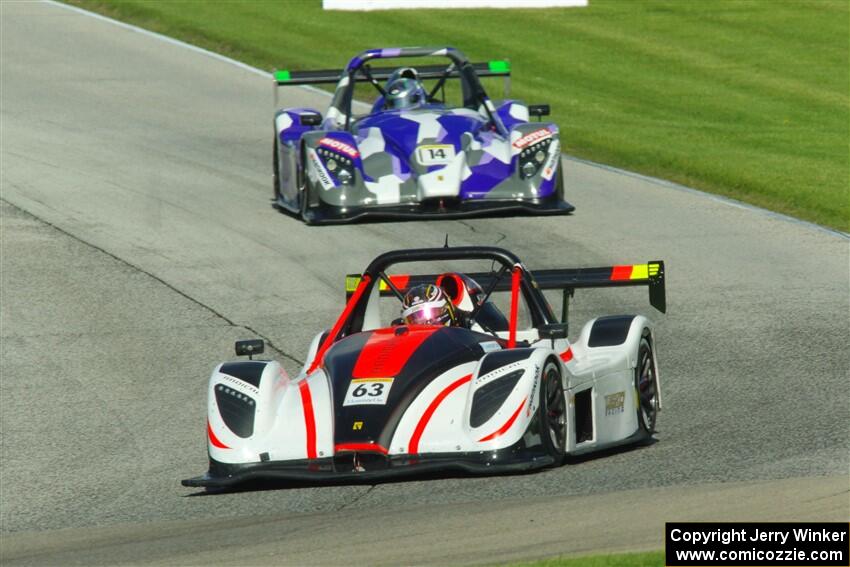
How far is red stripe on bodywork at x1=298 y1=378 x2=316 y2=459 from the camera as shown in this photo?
8.51 metres

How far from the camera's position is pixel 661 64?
2645cm

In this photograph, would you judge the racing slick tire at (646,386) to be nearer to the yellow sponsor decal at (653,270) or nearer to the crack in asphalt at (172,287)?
the yellow sponsor decal at (653,270)

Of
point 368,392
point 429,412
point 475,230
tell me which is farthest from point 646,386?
point 475,230

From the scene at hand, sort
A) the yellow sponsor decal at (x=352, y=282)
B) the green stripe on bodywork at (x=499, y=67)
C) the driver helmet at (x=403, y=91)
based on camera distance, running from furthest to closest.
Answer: the green stripe on bodywork at (x=499, y=67) → the driver helmet at (x=403, y=91) → the yellow sponsor decal at (x=352, y=282)

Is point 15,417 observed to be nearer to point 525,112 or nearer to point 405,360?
point 405,360

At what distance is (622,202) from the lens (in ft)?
57.1

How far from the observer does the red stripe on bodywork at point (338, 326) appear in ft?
30.7

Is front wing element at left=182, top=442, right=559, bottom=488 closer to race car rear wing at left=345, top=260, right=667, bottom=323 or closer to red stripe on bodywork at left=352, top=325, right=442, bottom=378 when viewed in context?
red stripe on bodywork at left=352, top=325, right=442, bottom=378

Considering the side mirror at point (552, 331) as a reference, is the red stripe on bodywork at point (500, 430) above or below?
below

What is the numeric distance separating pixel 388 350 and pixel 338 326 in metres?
0.93

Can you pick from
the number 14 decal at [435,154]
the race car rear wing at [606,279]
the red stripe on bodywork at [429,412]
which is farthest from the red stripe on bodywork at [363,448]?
the number 14 decal at [435,154]

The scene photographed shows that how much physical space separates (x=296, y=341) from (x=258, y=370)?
362 centimetres

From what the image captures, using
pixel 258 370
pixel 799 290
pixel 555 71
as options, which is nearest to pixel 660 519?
pixel 258 370

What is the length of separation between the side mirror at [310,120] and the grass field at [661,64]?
4272 millimetres
